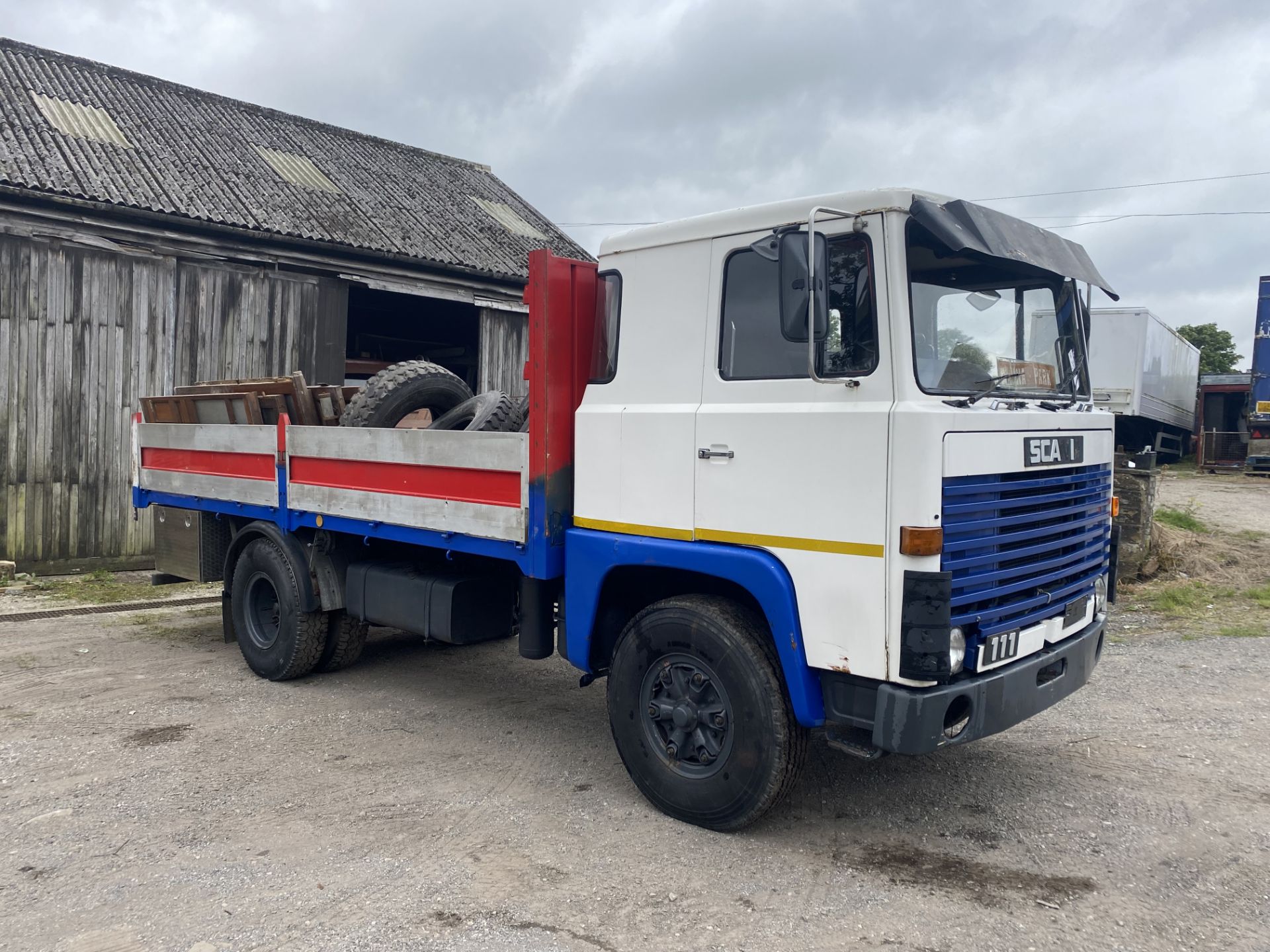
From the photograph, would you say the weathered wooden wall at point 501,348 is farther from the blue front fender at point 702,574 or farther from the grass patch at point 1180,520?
the blue front fender at point 702,574

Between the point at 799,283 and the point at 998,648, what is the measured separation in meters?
1.58

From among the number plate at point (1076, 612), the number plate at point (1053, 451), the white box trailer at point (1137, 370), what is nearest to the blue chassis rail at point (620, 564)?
the number plate at point (1053, 451)

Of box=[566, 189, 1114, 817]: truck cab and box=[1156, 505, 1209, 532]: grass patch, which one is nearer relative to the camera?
box=[566, 189, 1114, 817]: truck cab

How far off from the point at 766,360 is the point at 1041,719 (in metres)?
3.08

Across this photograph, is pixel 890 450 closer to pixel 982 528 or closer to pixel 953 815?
pixel 982 528

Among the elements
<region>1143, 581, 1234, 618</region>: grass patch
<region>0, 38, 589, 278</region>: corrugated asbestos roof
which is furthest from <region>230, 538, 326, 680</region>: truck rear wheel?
<region>1143, 581, 1234, 618</region>: grass patch

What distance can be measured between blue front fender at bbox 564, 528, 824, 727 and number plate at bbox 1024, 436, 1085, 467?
107 cm

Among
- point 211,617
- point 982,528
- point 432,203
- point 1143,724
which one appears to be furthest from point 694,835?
point 432,203

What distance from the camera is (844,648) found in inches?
137

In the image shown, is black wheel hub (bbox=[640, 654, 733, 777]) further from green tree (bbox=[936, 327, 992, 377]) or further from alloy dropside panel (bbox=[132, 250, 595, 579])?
green tree (bbox=[936, 327, 992, 377])

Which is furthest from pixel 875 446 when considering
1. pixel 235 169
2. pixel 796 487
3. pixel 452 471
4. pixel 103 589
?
pixel 235 169

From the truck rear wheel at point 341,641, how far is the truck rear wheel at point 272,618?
7cm

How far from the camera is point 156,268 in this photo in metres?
10.9

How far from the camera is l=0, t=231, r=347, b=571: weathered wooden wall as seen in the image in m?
10.1
